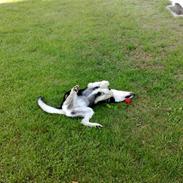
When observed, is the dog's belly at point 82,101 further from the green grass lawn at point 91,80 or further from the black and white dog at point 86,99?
the green grass lawn at point 91,80

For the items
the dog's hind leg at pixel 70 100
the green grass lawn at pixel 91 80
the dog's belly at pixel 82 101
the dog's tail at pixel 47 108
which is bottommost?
the green grass lawn at pixel 91 80

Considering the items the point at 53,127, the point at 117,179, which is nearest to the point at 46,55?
the point at 53,127

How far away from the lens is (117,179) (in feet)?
10.1

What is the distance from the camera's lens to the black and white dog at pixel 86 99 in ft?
12.9

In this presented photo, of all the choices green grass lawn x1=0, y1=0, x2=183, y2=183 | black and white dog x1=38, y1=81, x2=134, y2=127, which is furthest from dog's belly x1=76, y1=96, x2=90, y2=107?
green grass lawn x1=0, y1=0, x2=183, y2=183

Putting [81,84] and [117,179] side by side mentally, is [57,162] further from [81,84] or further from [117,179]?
[81,84]

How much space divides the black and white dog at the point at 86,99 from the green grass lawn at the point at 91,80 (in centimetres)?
9

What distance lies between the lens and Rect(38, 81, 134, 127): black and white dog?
3926 millimetres

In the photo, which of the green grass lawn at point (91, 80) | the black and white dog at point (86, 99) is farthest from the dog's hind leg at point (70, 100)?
the green grass lawn at point (91, 80)

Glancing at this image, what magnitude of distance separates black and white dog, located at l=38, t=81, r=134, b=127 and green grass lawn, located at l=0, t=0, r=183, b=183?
86 millimetres

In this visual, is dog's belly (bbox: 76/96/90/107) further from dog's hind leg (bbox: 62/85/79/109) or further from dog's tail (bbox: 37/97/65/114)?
dog's tail (bbox: 37/97/65/114)

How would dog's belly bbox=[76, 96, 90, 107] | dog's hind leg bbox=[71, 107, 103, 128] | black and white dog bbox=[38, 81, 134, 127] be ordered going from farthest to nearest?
dog's belly bbox=[76, 96, 90, 107] → black and white dog bbox=[38, 81, 134, 127] → dog's hind leg bbox=[71, 107, 103, 128]

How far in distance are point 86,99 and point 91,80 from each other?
2.25ft

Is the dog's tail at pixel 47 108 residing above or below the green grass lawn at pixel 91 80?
above
